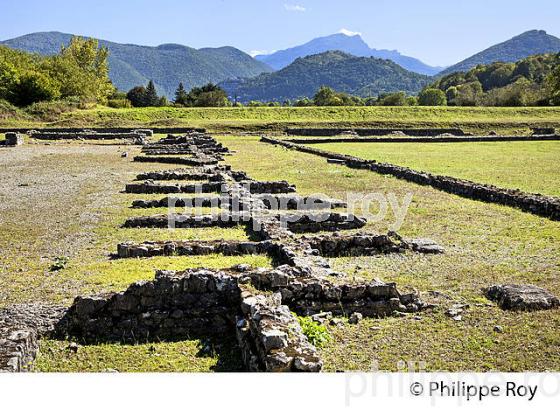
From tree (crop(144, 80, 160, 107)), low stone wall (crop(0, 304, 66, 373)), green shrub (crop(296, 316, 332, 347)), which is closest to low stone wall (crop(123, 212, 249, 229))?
low stone wall (crop(0, 304, 66, 373))

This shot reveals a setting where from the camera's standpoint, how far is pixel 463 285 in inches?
351

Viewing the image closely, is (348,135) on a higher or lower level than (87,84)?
lower

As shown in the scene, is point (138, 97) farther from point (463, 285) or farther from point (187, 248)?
point (463, 285)

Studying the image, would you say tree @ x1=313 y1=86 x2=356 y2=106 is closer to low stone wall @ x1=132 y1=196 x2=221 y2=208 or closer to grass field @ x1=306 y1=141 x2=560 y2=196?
grass field @ x1=306 y1=141 x2=560 y2=196

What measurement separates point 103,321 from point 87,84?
82750mm

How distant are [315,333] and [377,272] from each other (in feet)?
10.9

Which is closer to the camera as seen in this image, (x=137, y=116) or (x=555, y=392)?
(x=555, y=392)

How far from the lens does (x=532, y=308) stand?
25.0 ft

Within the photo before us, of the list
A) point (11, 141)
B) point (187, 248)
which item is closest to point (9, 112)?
point (11, 141)

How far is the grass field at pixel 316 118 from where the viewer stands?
6456 centimetres

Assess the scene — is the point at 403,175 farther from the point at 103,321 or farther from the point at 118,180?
the point at 103,321

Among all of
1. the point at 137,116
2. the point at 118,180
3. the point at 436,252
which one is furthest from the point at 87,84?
the point at 436,252

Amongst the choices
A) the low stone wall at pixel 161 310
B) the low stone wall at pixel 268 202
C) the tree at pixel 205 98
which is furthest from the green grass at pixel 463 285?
the tree at pixel 205 98

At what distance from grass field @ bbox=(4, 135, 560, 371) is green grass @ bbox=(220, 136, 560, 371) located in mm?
22
